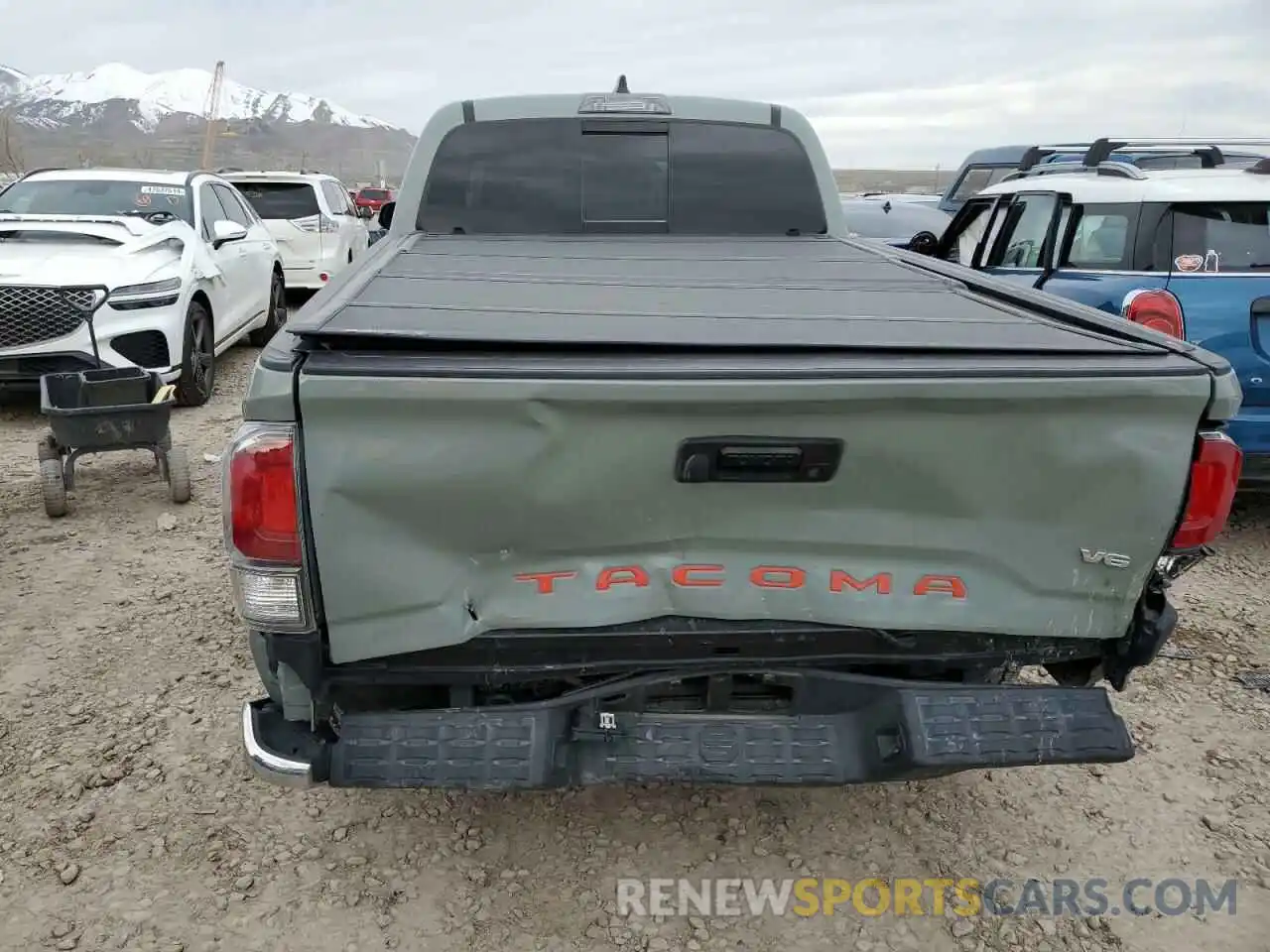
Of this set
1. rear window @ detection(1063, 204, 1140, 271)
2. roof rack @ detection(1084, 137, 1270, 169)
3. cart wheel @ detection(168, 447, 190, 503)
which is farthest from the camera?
roof rack @ detection(1084, 137, 1270, 169)

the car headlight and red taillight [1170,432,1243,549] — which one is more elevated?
red taillight [1170,432,1243,549]

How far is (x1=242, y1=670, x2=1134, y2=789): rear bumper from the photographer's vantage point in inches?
89.4

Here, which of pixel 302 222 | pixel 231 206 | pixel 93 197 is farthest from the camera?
pixel 302 222

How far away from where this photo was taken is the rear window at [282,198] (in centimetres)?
1182

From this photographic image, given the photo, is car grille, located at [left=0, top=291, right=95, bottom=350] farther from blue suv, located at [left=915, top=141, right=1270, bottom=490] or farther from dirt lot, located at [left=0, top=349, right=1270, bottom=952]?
blue suv, located at [left=915, top=141, right=1270, bottom=490]

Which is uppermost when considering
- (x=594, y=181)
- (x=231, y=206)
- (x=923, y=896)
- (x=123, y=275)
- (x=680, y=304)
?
(x=594, y=181)

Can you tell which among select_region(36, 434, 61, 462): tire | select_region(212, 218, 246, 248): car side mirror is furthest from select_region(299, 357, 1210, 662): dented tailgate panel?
select_region(212, 218, 246, 248): car side mirror

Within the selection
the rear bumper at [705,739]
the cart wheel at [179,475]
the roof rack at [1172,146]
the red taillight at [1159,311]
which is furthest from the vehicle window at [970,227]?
the cart wheel at [179,475]

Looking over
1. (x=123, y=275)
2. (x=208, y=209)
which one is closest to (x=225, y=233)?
(x=208, y=209)

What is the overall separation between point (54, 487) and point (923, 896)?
4.70 metres

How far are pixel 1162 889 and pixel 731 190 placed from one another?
11.2 ft

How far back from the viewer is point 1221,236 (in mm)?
4848

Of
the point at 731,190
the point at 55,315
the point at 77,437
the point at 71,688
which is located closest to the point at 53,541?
the point at 77,437

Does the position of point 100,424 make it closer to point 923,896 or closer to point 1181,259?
point 923,896
